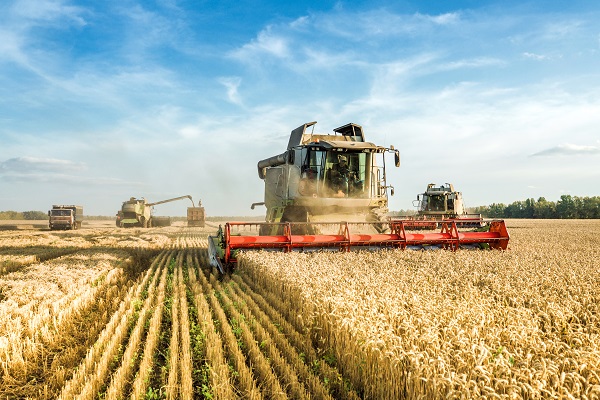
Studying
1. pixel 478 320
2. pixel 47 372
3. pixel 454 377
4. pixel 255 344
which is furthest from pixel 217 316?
pixel 454 377

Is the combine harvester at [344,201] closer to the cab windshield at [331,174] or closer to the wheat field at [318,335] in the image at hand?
the cab windshield at [331,174]

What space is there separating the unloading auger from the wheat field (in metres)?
1.69

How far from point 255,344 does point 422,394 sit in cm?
232

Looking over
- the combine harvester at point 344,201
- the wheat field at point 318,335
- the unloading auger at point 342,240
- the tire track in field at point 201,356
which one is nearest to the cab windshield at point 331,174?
the combine harvester at point 344,201

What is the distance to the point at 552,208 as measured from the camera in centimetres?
6469

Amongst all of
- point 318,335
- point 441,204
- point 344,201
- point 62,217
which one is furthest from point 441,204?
point 62,217

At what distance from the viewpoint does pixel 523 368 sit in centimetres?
258

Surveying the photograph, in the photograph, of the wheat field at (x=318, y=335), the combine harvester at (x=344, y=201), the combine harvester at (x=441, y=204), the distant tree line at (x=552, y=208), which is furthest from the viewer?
the distant tree line at (x=552, y=208)

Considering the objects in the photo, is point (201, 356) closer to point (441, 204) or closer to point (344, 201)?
point (344, 201)

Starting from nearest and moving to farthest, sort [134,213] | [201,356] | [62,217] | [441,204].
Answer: [201,356] < [441,204] < [62,217] < [134,213]

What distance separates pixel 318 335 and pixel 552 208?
237 ft

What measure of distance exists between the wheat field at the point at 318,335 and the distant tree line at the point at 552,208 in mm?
66323

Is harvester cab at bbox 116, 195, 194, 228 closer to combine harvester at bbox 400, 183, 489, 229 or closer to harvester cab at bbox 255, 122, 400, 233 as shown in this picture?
combine harvester at bbox 400, 183, 489, 229

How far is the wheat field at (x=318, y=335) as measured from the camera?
115 inches
